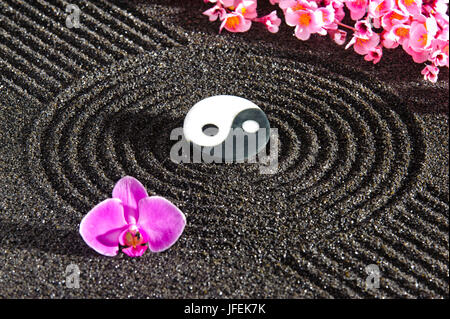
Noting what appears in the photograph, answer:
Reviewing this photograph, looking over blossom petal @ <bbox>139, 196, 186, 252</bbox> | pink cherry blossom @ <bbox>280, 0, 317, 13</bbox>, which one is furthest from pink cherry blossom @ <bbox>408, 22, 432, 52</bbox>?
blossom petal @ <bbox>139, 196, 186, 252</bbox>

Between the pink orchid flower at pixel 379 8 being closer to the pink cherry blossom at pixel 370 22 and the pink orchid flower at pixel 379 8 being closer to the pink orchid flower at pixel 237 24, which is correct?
the pink cherry blossom at pixel 370 22

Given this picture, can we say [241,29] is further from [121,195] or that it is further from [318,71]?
[121,195]

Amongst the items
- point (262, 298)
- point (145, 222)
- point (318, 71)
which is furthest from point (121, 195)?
point (318, 71)

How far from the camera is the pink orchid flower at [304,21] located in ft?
2.31

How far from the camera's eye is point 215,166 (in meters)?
A: 0.67

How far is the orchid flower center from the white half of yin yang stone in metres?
0.11

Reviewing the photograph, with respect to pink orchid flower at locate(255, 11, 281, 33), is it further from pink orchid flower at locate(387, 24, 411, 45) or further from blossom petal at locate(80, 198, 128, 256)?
blossom petal at locate(80, 198, 128, 256)

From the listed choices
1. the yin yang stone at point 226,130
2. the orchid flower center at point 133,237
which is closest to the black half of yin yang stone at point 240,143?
the yin yang stone at point 226,130

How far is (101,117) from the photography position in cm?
69

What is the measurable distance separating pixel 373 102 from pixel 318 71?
0.23ft

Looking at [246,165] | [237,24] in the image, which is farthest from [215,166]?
[237,24]

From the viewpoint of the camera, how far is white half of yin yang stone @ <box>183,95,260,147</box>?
66 centimetres

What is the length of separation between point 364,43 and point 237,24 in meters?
0.14

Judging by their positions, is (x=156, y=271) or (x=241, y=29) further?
(x=241, y=29)
